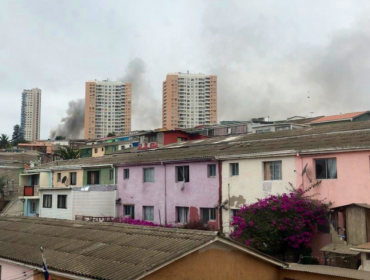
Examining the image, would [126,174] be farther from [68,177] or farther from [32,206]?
[32,206]

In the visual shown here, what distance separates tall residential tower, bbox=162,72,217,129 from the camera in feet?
507

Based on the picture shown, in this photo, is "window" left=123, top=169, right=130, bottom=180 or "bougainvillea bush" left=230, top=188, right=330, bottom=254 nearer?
"bougainvillea bush" left=230, top=188, right=330, bottom=254

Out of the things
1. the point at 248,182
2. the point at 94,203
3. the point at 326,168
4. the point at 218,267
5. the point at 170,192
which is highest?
the point at 326,168

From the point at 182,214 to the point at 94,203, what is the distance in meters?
8.59

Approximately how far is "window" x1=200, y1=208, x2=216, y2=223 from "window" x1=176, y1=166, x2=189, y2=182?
8.51 ft

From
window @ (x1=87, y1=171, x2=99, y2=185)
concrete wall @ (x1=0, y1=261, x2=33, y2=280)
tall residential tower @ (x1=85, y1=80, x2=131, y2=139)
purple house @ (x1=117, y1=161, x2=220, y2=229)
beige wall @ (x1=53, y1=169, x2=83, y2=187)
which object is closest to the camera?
concrete wall @ (x1=0, y1=261, x2=33, y2=280)

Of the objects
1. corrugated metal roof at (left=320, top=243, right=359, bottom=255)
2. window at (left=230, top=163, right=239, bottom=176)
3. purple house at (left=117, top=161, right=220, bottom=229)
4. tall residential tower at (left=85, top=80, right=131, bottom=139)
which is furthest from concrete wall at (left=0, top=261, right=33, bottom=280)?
tall residential tower at (left=85, top=80, right=131, bottom=139)

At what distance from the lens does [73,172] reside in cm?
4203

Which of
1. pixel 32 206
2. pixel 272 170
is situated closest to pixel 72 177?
pixel 32 206

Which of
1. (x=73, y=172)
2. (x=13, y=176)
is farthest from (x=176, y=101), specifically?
(x=73, y=172)

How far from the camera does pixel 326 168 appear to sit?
24.6 m

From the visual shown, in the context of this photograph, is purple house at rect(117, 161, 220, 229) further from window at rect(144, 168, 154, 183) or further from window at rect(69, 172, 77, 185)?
window at rect(69, 172, 77, 185)

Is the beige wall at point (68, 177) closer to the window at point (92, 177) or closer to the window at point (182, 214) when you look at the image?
the window at point (92, 177)

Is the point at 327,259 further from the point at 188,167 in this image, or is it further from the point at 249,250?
the point at 188,167
